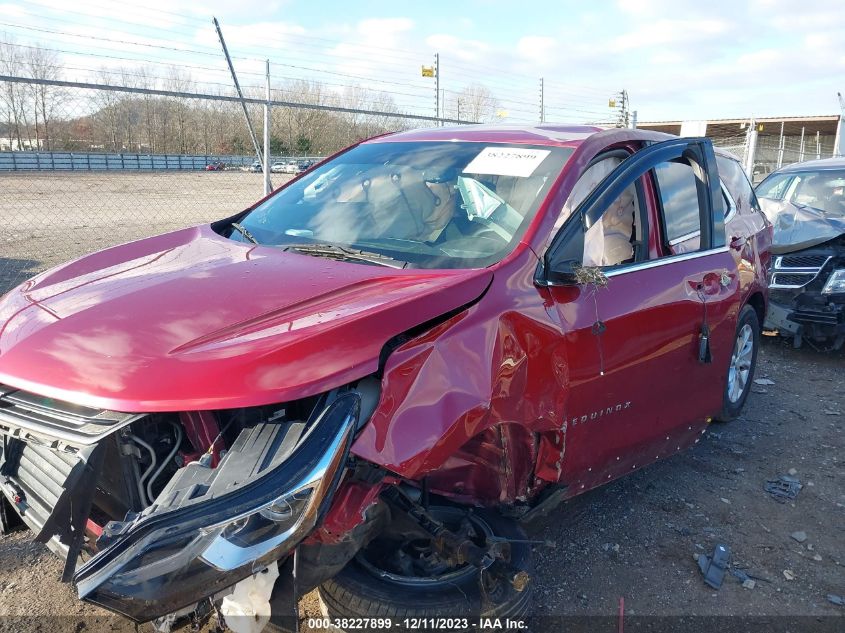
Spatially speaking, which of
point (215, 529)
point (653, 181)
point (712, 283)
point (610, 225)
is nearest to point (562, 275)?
point (610, 225)

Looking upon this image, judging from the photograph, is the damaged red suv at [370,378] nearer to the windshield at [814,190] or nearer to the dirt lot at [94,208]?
the windshield at [814,190]

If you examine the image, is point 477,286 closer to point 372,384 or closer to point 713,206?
point 372,384

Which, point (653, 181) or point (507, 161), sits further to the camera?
point (653, 181)

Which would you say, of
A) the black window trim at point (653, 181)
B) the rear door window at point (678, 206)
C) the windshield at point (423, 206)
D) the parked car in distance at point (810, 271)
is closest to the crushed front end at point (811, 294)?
the parked car in distance at point (810, 271)

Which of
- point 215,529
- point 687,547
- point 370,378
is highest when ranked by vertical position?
point 370,378

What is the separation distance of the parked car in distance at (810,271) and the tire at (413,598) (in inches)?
191

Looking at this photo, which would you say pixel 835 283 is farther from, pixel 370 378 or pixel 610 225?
pixel 370 378

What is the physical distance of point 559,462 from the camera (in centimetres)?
273

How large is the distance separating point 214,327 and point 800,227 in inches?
247

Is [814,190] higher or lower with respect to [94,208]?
higher

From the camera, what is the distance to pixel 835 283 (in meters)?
6.08

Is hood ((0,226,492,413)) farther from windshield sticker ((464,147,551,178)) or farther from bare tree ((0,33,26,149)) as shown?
bare tree ((0,33,26,149))

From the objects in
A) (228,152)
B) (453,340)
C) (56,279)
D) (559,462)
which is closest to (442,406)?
(453,340)

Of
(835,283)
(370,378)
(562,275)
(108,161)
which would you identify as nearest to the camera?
(370,378)
